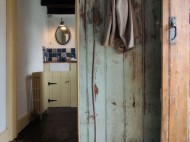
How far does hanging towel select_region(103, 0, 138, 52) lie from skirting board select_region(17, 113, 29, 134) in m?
1.87

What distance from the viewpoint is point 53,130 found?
341 centimetres

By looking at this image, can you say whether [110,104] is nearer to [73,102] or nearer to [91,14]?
[91,14]

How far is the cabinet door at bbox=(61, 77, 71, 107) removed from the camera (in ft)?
17.3

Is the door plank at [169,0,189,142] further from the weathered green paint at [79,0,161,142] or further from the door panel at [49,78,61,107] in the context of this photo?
the door panel at [49,78,61,107]

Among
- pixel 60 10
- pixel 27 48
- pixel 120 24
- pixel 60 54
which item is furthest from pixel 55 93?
pixel 120 24

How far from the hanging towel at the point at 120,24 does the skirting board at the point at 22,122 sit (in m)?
1.87

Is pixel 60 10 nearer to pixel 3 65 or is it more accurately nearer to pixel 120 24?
pixel 3 65

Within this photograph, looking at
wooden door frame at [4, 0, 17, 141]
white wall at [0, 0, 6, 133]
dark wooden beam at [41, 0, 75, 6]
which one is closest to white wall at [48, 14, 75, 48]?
dark wooden beam at [41, 0, 75, 6]

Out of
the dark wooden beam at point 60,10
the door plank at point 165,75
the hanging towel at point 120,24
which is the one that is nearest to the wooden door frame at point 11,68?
the hanging towel at point 120,24

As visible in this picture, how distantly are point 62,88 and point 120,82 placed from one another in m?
3.22

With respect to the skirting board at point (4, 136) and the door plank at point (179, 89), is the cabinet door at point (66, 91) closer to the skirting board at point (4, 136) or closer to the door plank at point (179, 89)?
the skirting board at point (4, 136)

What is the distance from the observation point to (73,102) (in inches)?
209

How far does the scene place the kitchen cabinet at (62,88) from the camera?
525 cm

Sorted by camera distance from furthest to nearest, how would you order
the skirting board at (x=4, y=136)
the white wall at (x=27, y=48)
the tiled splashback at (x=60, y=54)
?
1. the tiled splashback at (x=60, y=54)
2. the white wall at (x=27, y=48)
3. the skirting board at (x=4, y=136)
